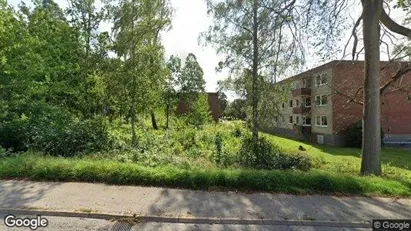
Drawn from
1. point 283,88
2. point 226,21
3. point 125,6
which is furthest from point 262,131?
point 125,6

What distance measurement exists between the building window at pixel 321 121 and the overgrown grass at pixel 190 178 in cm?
2835

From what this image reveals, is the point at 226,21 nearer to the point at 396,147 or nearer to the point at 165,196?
the point at 165,196

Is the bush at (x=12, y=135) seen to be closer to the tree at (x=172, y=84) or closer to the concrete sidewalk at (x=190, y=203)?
the concrete sidewalk at (x=190, y=203)

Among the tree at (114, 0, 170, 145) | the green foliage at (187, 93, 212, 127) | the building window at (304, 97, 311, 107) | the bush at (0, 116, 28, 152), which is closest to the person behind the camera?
the bush at (0, 116, 28, 152)

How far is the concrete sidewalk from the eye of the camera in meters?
5.38

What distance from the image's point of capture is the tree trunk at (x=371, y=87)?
10125mm

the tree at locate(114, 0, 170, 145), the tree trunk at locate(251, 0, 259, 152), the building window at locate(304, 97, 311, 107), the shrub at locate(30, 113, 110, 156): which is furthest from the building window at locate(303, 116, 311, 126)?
the shrub at locate(30, 113, 110, 156)

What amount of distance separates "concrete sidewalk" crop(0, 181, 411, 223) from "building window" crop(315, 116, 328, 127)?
29.0 metres

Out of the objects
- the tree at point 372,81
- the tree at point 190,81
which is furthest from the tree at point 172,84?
the tree at point 372,81

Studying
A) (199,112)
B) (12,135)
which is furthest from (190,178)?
(199,112)

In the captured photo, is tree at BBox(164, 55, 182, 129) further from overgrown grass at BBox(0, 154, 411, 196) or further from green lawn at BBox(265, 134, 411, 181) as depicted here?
overgrown grass at BBox(0, 154, 411, 196)

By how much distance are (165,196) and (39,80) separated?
10.3 metres

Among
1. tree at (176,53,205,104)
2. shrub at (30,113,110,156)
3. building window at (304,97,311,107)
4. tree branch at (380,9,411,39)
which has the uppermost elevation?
tree at (176,53,205,104)

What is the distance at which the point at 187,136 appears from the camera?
1884cm
